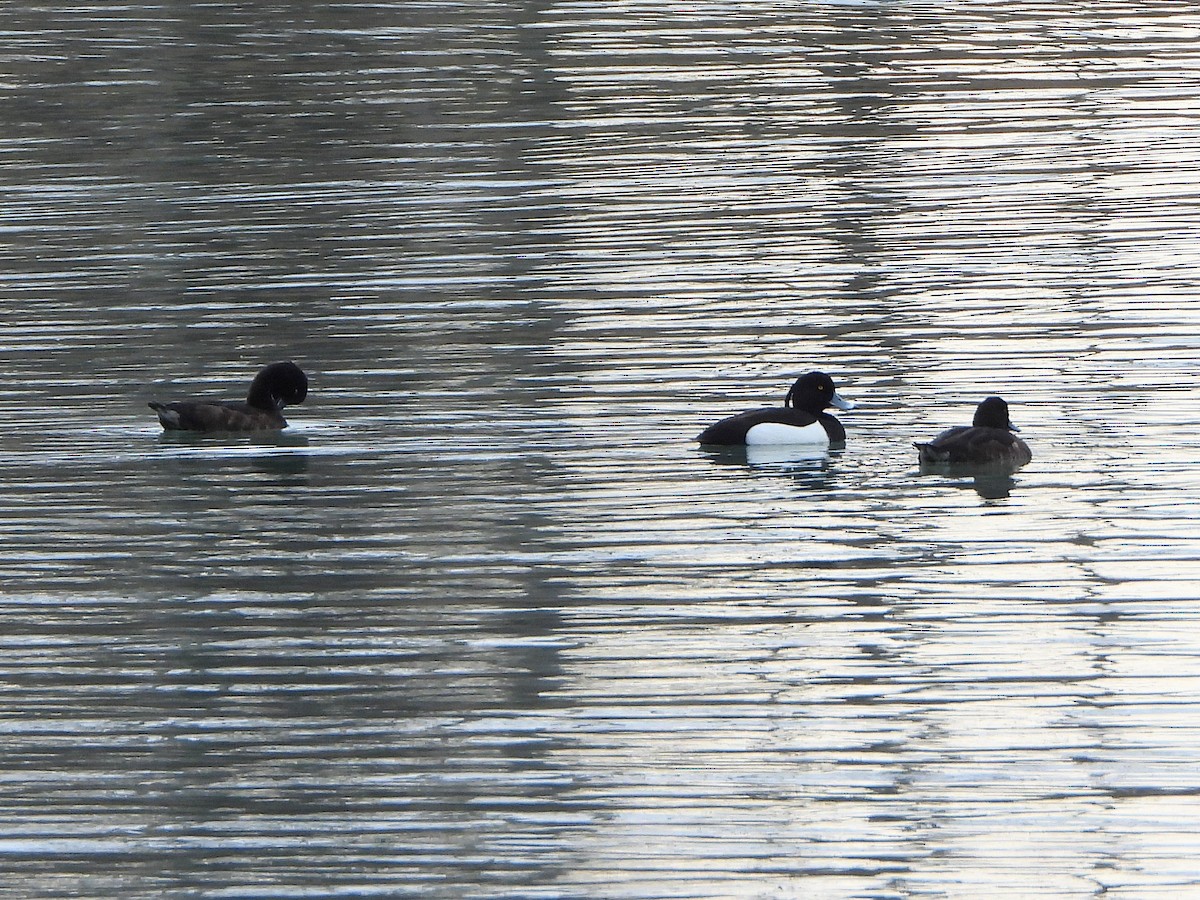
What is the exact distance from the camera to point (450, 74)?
120 feet

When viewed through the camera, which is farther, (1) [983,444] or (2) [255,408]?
(2) [255,408]

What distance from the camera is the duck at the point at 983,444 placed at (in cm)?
1443

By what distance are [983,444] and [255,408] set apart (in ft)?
16.1

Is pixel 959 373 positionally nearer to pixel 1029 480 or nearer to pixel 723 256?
pixel 1029 480

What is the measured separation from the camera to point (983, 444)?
14.4 m

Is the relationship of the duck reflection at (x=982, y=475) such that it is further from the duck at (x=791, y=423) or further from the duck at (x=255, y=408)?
the duck at (x=255, y=408)

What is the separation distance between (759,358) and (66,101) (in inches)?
766

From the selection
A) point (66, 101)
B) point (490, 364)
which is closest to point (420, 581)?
point (490, 364)

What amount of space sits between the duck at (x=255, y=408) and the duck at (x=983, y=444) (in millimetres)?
4260

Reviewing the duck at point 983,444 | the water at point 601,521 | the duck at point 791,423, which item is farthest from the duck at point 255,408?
the duck at point 983,444

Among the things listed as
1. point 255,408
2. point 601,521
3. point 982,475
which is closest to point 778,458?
point 982,475

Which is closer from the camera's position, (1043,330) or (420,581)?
(420,581)

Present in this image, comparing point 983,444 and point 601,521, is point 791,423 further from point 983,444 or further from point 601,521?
point 601,521

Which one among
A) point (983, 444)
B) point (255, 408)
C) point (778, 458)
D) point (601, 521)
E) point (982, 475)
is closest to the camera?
point (601, 521)
